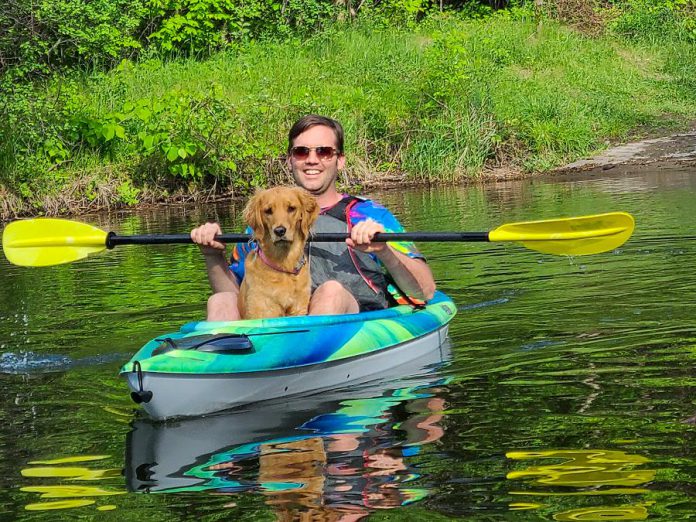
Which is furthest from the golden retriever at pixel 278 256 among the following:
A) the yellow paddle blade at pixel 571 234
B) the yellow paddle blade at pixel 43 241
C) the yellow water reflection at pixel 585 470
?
the yellow water reflection at pixel 585 470

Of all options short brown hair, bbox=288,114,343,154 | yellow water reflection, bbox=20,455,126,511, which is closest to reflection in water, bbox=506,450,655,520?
yellow water reflection, bbox=20,455,126,511

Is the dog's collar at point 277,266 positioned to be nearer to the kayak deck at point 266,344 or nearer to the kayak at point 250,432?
the kayak deck at point 266,344

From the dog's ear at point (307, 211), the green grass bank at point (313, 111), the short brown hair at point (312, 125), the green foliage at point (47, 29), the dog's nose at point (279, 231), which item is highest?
the green foliage at point (47, 29)

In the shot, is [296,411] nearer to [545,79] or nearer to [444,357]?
[444,357]

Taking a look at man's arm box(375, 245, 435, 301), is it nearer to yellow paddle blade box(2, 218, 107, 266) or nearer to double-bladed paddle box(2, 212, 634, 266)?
double-bladed paddle box(2, 212, 634, 266)

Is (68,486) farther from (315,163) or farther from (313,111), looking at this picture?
(313,111)

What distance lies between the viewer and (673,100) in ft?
68.3

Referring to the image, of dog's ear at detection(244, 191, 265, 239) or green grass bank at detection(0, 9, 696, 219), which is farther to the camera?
green grass bank at detection(0, 9, 696, 219)

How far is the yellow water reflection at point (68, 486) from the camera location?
13.2 feet

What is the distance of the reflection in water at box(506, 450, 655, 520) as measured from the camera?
11.7 feet

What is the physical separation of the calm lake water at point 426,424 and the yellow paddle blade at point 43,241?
1.79 ft

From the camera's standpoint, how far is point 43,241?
699cm

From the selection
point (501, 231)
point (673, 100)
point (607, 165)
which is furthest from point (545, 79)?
point (501, 231)

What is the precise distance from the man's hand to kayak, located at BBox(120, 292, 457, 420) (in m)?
0.35
